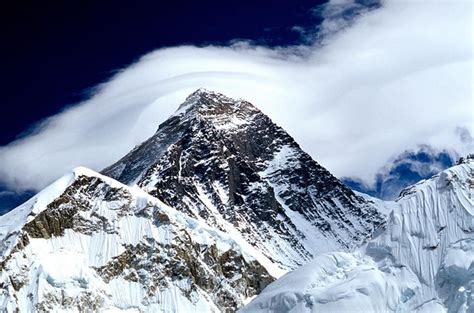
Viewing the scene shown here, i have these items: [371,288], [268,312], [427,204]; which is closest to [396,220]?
[427,204]

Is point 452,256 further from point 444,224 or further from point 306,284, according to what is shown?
point 306,284

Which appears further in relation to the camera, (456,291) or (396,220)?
(396,220)

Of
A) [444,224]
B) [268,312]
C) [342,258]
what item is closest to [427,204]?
[444,224]

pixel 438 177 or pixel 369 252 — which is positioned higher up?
pixel 438 177

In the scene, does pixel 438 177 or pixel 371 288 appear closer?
pixel 371 288

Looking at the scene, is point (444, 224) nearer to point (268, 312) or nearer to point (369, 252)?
point (369, 252)

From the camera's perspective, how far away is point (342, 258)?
122 meters

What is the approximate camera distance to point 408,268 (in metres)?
117

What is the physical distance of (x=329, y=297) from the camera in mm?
114062

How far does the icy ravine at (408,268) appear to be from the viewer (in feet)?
→ 372

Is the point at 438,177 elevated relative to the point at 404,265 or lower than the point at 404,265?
elevated

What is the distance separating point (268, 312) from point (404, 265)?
1814 centimetres

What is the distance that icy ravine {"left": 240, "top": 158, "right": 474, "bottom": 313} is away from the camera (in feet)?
372

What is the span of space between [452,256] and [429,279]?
402 centimetres
